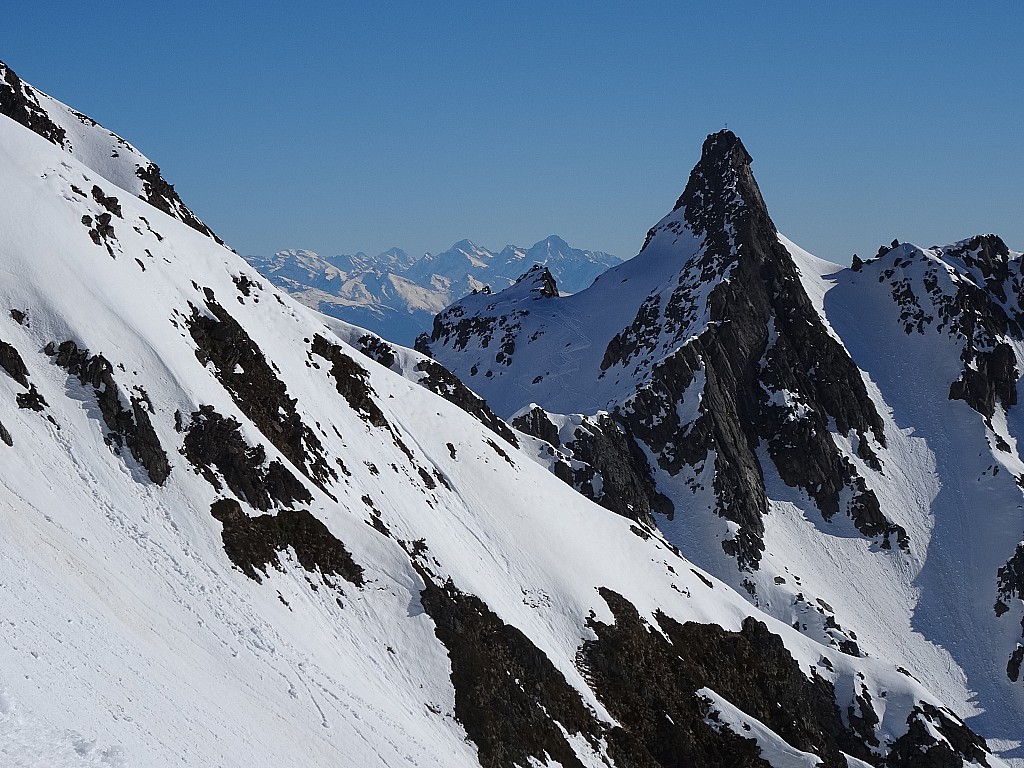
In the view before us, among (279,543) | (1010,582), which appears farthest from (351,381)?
(1010,582)

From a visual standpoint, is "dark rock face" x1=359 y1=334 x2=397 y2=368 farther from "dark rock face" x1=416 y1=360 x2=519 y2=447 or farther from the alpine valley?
"dark rock face" x1=416 y1=360 x2=519 y2=447

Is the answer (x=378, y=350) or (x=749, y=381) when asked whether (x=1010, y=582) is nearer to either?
(x=749, y=381)

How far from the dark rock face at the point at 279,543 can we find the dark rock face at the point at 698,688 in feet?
72.2

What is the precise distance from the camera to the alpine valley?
144ft

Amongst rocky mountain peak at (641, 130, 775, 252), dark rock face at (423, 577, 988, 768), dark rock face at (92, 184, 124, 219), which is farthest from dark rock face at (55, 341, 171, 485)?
rocky mountain peak at (641, 130, 775, 252)

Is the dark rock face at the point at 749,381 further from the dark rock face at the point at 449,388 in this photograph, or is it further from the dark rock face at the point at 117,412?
the dark rock face at the point at 117,412

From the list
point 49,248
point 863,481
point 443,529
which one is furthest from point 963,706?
point 49,248

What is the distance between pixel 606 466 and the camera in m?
125

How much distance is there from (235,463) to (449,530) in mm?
20682

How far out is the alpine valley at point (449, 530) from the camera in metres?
43.8

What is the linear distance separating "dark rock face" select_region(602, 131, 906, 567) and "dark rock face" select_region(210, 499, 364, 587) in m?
75.2

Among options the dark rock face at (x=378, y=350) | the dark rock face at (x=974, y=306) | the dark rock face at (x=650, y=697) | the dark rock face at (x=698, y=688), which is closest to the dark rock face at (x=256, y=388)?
the dark rock face at (x=650, y=697)

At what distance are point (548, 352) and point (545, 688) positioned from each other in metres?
115

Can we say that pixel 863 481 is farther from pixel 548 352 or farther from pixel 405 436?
pixel 405 436
